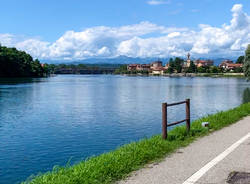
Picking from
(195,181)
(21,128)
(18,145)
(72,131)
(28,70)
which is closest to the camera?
(195,181)

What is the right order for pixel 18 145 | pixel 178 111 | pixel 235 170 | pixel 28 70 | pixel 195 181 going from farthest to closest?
pixel 28 70 → pixel 178 111 → pixel 18 145 → pixel 235 170 → pixel 195 181

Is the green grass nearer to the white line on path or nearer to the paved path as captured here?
the paved path

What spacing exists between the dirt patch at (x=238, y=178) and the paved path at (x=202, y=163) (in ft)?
0.35

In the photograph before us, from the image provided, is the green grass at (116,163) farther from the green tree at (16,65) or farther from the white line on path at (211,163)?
the green tree at (16,65)

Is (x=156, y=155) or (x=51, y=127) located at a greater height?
(x=156, y=155)

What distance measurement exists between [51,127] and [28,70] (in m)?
139

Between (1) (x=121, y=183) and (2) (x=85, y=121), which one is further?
(2) (x=85, y=121)

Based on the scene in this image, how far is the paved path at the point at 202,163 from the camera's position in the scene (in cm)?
708

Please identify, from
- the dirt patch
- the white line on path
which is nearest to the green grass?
the white line on path

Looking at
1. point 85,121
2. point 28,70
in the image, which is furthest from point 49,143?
point 28,70

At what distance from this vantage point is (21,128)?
2375 cm

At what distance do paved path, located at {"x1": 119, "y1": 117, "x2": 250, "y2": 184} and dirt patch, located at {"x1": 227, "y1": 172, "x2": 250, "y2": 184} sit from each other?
0.11 meters

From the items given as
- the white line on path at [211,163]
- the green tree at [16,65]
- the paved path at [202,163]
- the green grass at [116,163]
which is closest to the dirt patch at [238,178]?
the paved path at [202,163]

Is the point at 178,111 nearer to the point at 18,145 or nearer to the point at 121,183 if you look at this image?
the point at 18,145
